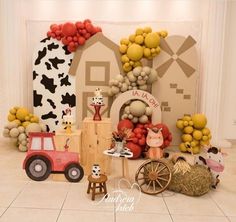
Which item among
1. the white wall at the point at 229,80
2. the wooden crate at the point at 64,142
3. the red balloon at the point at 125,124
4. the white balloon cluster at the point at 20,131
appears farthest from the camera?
the white wall at the point at 229,80

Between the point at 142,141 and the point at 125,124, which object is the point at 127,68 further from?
the point at 142,141

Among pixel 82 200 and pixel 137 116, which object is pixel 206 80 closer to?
pixel 137 116

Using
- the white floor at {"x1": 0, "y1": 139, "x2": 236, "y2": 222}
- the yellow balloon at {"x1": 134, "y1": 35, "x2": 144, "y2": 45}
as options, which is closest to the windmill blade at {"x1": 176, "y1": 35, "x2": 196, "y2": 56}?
the yellow balloon at {"x1": 134, "y1": 35, "x2": 144, "y2": 45}

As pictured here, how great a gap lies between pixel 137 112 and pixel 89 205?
1.56 metres

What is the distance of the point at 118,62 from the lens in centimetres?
391

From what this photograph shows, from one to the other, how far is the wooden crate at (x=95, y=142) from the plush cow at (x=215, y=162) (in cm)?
96

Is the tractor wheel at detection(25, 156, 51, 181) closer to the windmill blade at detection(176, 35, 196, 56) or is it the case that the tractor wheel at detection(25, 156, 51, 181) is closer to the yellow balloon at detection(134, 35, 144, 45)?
the yellow balloon at detection(134, 35, 144, 45)

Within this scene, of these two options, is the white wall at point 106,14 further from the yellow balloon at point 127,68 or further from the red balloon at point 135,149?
the red balloon at point 135,149

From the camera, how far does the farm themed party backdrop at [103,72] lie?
3.86 meters

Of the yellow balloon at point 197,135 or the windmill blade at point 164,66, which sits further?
the windmill blade at point 164,66

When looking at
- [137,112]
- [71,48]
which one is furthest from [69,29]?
[137,112]

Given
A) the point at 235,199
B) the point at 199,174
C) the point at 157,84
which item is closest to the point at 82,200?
the point at 199,174

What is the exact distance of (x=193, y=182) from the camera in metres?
2.45

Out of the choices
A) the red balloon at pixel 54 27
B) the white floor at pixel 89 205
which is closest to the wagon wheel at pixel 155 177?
the white floor at pixel 89 205
